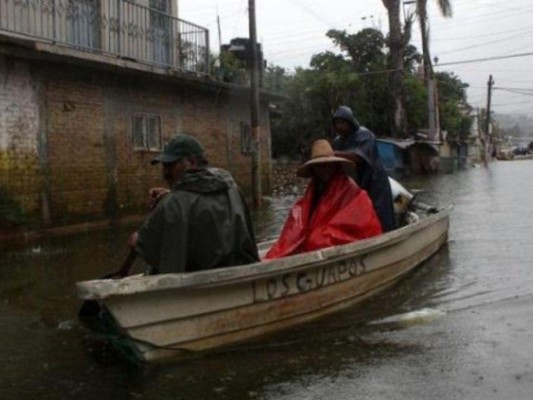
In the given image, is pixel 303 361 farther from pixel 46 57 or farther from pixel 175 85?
pixel 175 85

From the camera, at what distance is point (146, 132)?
16.0 meters

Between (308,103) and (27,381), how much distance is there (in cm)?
3578

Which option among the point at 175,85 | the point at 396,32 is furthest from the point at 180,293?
the point at 396,32

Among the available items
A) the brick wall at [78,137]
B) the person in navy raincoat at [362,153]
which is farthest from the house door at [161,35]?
the person in navy raincoat at [362,153]

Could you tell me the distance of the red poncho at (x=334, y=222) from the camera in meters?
6.82

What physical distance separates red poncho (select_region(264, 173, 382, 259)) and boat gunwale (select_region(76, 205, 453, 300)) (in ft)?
0.84

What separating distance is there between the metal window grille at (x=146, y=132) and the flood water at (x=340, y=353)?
6705 millimetres

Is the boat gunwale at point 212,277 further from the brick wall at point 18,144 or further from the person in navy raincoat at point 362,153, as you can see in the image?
the brick wall at point 18,144

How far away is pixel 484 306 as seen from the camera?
710cm

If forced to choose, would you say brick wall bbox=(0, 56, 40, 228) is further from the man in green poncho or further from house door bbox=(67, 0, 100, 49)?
the man in green poncho

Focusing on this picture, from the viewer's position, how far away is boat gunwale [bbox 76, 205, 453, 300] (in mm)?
4684

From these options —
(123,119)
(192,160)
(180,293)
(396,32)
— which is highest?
(396,32)

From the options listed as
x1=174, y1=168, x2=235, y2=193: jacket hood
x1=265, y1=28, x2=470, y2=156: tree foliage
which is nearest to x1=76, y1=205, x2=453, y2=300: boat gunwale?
x1=174, y1=168, x2=235, y2=193: jacket hood

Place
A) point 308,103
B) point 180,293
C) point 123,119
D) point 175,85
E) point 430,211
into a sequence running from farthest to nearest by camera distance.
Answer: point 308,103 < point 175,85 < point 123,119 < point 430,211 < point 180,293
